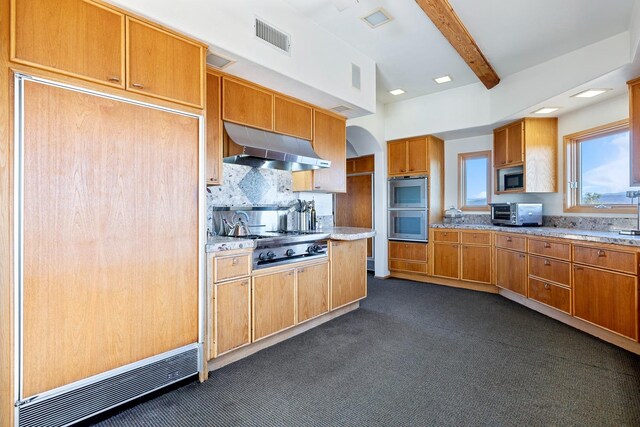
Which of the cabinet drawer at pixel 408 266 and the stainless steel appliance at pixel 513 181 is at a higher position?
the stainless steel appliance at pixel 513 181

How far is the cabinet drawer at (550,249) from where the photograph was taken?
319 cm

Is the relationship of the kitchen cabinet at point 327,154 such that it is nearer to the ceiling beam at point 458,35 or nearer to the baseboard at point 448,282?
the ceiling beam at point 458,35

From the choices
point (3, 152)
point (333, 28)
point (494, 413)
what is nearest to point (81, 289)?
point (3, 152)

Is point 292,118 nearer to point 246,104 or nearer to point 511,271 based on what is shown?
Result: point 246,104

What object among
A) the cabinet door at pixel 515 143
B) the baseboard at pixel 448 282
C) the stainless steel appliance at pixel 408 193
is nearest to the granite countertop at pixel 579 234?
the stainless steel appliance at pixel 408 193

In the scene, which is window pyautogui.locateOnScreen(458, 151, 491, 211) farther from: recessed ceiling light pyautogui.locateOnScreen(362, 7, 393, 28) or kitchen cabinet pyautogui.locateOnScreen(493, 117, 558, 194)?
recessed ceiling light pyautogui.locateOnScreen(362, 7, 393, 28)

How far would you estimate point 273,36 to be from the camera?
2656 mm

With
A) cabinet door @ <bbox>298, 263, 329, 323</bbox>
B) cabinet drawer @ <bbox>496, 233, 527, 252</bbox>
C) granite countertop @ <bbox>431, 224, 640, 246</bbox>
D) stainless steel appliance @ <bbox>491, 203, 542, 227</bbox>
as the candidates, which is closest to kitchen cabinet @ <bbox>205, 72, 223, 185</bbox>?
cabinet door @ <bbox>298, 263, 329, 323</bbox>

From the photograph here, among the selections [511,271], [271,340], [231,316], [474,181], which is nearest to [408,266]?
[511,271]

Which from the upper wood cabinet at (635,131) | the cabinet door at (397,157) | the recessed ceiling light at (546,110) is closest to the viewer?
the upper wood cabinet at (635,131)

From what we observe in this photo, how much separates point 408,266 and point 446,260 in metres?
0.62

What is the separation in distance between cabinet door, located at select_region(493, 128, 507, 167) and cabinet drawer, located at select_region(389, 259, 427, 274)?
6.10 feet

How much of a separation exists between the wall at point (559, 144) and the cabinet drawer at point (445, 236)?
780mm

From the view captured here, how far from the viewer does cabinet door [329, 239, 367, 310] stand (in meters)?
3.36
